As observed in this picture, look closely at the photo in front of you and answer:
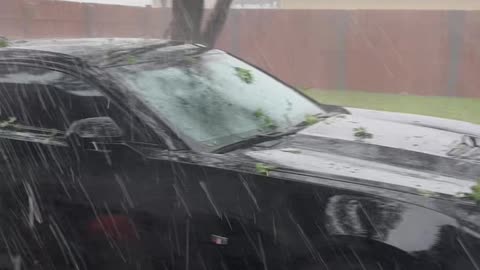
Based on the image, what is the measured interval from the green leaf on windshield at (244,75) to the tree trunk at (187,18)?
364 cm

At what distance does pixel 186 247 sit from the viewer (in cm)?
293

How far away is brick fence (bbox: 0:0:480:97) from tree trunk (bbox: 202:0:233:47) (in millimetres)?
7617

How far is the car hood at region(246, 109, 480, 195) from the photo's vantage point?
276cm

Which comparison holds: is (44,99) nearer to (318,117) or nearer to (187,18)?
(318,117)

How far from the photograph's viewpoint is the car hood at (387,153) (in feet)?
9.07

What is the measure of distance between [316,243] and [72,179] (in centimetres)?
143

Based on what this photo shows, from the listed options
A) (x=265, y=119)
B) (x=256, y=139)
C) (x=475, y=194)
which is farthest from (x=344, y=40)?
(x=475, y=194)

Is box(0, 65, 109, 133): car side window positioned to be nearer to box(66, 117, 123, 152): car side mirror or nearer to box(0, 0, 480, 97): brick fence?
box(66, 117, 123, 152): car side mirror

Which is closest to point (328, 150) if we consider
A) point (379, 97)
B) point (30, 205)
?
point (30, 205)

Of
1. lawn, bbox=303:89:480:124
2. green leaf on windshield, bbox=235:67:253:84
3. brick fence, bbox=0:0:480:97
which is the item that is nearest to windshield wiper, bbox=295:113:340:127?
green leaf on windshield, bbox=235:67:253:84

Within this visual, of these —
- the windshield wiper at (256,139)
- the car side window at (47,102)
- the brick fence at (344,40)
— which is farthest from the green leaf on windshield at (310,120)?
the brick fence at (344,40)

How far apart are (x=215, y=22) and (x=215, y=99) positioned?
15.8 ft

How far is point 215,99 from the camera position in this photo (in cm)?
369

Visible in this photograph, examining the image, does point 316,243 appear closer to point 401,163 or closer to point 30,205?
point 401,163
